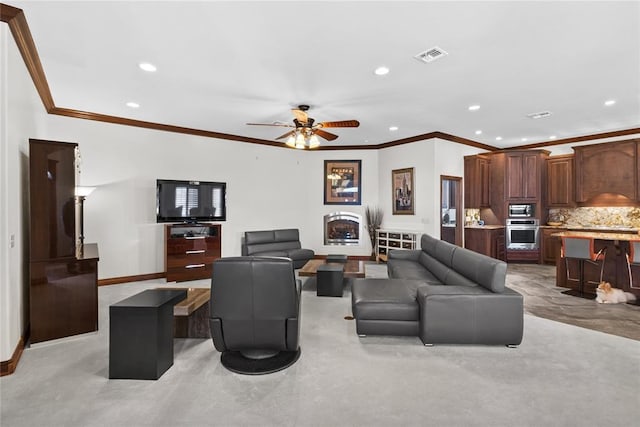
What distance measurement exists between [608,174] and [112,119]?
9.66m

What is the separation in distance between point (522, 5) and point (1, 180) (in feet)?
14.3

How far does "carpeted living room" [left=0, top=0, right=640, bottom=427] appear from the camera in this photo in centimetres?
232

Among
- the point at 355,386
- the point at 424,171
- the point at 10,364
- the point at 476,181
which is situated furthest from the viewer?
the point at 476,181

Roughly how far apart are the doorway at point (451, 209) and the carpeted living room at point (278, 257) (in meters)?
1.40

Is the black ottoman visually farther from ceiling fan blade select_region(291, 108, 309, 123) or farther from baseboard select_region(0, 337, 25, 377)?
baseboard select_region(0, 337, 25, 377)

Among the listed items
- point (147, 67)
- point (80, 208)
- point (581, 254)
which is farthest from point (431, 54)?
point (80, 208)

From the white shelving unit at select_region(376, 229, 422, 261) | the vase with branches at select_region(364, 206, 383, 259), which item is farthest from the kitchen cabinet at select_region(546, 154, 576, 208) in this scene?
the vase with branches at select_region(364, 206, 383, 259)

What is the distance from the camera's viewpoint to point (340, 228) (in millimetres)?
8180

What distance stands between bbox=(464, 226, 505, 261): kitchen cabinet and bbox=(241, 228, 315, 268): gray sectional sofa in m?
3.86

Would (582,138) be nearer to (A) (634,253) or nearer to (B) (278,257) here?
(A) (634,253)

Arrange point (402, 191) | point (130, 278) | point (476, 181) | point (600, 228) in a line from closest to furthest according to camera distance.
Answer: point (130, 278) < point (600, 228) < point (402, 191) < point (476, 181)

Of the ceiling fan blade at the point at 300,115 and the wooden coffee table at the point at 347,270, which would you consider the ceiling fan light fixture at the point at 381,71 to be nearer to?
the ceiling fan blade at the point at 300,115

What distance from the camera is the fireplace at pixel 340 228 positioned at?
8156mm

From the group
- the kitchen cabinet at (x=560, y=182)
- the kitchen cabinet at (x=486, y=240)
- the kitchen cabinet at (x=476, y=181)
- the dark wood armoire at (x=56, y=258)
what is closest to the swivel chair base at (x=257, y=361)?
the dark wood armoire at (x=56, y=258)
